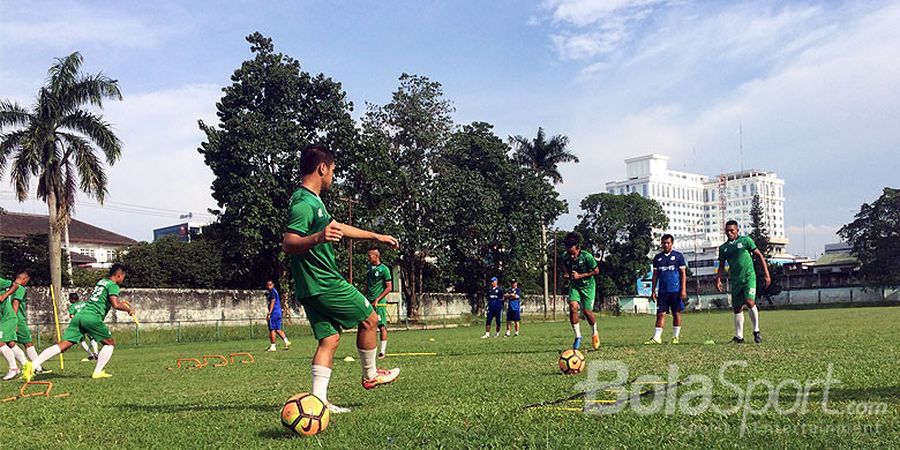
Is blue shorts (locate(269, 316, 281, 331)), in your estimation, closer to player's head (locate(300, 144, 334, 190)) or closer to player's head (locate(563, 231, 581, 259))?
player's head (locate(563, 231, 581, 259))

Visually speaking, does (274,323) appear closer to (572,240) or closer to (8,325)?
(8,325)

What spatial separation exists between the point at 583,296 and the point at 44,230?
2860 inches

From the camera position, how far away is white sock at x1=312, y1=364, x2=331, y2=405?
20.7 ft

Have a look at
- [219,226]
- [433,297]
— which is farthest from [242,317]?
[433,297]

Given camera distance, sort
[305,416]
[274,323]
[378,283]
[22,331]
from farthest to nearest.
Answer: [274,323] → [378,283] → [22,331] → [305,416]

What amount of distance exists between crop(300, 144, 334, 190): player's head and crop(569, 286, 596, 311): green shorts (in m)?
8.35

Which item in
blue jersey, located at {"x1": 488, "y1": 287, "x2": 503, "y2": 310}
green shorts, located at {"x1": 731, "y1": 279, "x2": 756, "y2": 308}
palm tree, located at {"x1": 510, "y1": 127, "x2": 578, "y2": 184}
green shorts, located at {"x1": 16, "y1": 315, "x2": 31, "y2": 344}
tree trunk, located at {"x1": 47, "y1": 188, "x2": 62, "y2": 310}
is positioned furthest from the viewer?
palm tree, located at {"x1": 510, "y1": 127, "x2": 578, "y2": 184}

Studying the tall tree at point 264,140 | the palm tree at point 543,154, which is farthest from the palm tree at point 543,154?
the tall tree at point 264,140

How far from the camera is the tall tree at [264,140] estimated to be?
39.9 m

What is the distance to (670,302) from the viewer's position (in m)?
15.1

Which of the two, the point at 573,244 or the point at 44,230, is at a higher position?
the point at 44,230

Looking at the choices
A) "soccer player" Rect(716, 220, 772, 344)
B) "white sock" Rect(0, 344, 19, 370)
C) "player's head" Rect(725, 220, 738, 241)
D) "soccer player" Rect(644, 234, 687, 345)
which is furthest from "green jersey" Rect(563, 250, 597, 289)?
"white sock" Rect(0, 344, 19, 370)

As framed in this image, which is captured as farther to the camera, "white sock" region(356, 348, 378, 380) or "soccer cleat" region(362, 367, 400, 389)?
"soccer cleat" region(362, 367, 400, 389)

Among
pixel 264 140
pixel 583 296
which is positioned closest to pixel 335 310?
pixel 583 296
